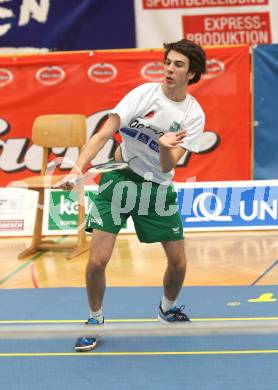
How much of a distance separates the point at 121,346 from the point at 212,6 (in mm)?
7334

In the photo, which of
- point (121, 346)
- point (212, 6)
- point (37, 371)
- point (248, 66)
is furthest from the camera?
point (212, 6)

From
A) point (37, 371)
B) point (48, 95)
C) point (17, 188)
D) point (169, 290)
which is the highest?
point (48, 95)

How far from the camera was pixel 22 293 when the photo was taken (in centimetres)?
759

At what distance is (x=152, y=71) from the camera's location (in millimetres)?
11188

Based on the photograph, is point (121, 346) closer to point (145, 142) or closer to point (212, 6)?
point (145, 142)

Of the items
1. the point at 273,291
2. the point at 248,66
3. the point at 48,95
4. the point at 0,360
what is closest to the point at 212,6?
the point at 248,66

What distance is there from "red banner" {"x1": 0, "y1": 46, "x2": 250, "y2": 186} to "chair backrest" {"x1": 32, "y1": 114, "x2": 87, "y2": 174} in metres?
1.57

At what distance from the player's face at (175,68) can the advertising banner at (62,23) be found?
22.2 feet

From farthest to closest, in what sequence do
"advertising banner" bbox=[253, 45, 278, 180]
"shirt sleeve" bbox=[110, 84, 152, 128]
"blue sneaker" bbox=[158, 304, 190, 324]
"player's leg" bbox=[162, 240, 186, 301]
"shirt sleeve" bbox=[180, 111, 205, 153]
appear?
"advertising banner" bbox=[253, 45, 278, 180], "blue sneaker" bbox=[158, 304, 190, 324], "player's leg" bbox=[162, 240, 186, 301], "shirt sleeve" bbox=[180, 111, 205, 153], "shirt sleeve" bbox=[110, 84, 152, 128]

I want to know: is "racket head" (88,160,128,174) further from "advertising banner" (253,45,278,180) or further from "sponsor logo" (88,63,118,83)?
"advertising banner" (253,45,278,180)

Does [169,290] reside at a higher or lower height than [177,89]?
lower

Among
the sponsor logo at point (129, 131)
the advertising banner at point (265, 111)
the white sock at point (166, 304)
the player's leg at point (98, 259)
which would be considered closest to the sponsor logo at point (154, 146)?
the sponsor logo at point (129, 131)

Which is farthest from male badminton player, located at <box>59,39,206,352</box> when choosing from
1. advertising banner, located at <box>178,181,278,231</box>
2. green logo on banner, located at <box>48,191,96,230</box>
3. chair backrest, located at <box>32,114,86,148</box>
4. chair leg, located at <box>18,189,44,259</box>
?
green logo on banner, located at <box>48,191,96,230</box>

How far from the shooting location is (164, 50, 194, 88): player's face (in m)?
5.53
